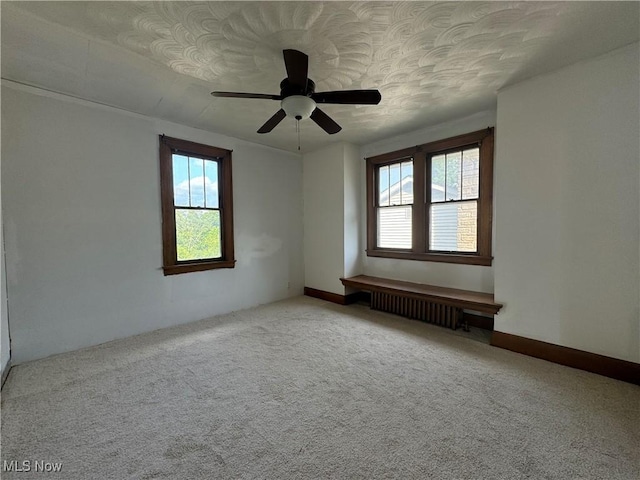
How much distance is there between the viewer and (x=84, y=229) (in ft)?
9.55

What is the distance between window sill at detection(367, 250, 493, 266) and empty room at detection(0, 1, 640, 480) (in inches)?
1.5

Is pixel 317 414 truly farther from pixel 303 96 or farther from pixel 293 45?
pixel 293 45

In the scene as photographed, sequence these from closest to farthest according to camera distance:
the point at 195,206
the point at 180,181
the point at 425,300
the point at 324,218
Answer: the point at 425,300
the point at 180,181
the point at 195,206
the point at 324,218

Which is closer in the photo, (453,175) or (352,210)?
(453,175)

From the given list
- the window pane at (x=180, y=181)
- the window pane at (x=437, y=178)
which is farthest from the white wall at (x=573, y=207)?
the window pane at (x=180, y=181)

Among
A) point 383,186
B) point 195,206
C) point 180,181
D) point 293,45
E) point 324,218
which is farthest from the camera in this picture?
point 324,218

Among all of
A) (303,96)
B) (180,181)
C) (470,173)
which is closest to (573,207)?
(470,173)

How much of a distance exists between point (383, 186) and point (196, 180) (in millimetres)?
3027

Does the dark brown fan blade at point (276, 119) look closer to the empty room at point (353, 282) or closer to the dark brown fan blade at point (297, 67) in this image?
the empty room at point (353, 282)

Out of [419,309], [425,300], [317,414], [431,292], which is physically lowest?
[317,414]

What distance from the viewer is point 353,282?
431 centimetres

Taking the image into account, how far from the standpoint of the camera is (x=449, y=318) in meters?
3.39

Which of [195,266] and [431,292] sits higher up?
[195,266]

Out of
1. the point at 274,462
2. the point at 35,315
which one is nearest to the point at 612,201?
the point at 274,462
